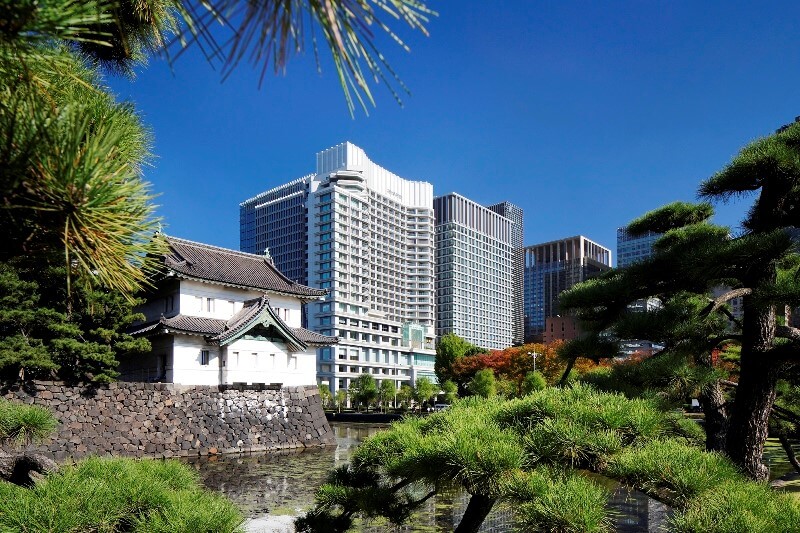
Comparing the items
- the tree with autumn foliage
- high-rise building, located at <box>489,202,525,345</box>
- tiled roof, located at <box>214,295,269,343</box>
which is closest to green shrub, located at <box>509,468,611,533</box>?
tiled roof, located at <box>214,295,269,343</box>

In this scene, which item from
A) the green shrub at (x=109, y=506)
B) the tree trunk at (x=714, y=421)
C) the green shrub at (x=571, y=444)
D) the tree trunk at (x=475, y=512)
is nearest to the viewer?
the green shrub at (x=571, y=444)

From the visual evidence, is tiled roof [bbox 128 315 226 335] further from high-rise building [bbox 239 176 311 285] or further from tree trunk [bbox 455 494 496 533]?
high-rise building [bbox 239 176 311 285]

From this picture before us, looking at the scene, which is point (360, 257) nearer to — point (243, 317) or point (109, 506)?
point (243, 317)

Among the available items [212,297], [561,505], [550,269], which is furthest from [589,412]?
[550,269]

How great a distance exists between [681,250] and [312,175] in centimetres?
6914

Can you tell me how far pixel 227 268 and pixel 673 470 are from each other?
74.9ft

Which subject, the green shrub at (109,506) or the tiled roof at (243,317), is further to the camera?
the tiled roof at (243,317)

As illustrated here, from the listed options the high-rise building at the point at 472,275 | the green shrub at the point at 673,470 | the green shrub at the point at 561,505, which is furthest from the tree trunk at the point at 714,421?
the high-rise building at the point at 472,275

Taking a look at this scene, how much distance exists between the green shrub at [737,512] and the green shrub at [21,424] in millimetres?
6874

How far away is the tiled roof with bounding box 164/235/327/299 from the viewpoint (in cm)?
2222

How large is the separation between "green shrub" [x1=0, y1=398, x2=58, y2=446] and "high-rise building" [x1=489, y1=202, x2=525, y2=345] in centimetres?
8911

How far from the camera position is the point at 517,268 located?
357 ft

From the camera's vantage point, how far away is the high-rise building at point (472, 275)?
83.9 m

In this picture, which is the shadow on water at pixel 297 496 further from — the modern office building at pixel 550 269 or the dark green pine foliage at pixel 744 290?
the modern office building at pixel 550 269
